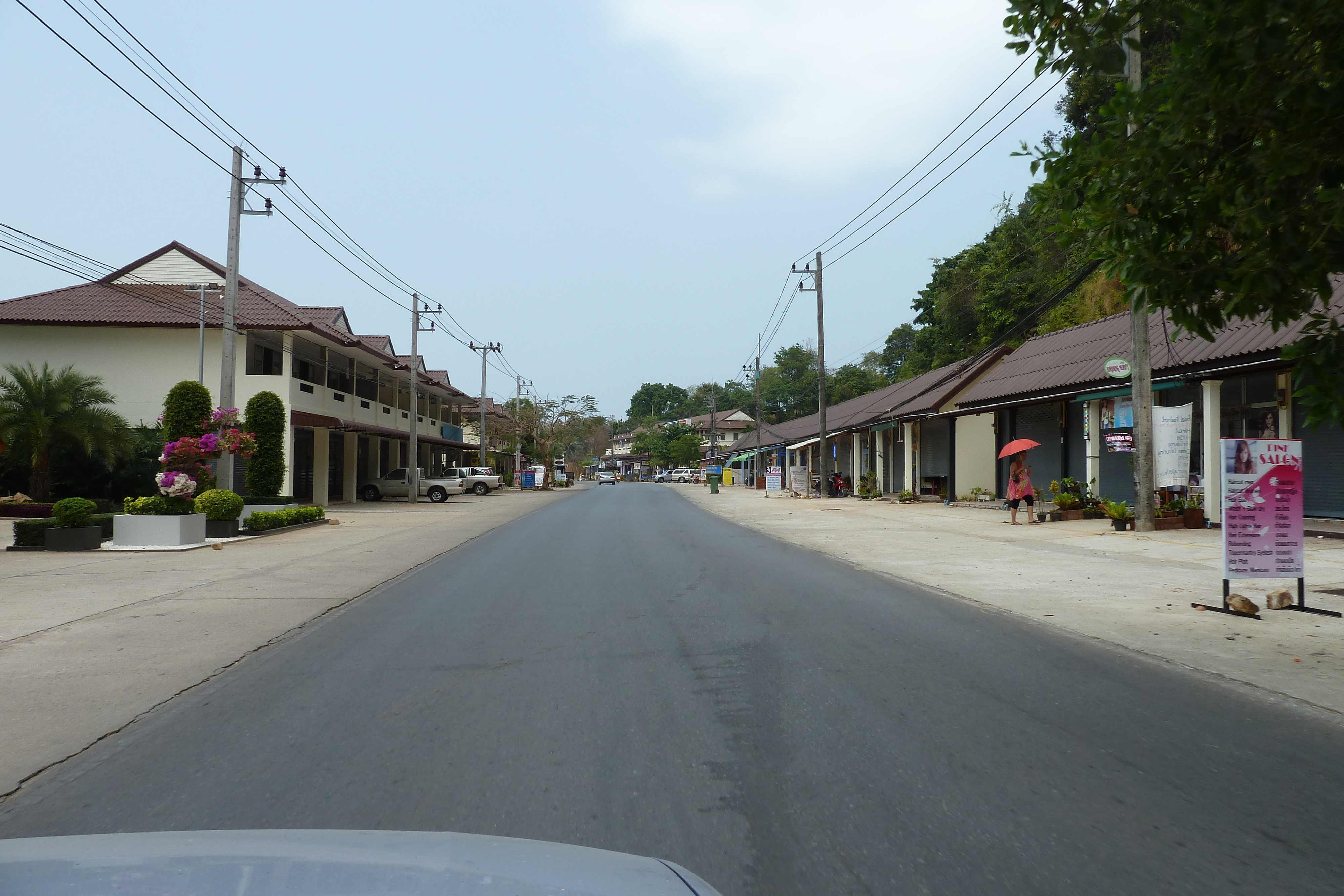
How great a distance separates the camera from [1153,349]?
1917cm

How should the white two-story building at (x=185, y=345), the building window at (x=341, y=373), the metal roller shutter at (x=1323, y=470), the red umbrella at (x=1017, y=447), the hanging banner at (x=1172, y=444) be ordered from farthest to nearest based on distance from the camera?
the building window at (x=341, y=373) < the white two-story building at (x=185, y=345) < the red umbrella at (x=1017, y=447) < the hanging banner at (x=1172, y=444) < the metal roller shutter at (x=1323, y=470)

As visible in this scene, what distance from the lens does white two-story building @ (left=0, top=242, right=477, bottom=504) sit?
2928 cm

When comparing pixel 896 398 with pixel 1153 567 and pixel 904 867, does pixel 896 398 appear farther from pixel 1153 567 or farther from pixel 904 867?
Result: pixel 904 867

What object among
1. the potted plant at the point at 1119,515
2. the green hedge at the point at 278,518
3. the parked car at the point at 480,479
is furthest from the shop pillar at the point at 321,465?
the potted plant at the point at 1119,515

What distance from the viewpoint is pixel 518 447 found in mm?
67875

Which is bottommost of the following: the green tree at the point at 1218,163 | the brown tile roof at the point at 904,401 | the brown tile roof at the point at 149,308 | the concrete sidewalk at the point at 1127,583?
the concrete sidewalk at the point at 1127,583

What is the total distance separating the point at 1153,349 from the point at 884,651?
15591 mm

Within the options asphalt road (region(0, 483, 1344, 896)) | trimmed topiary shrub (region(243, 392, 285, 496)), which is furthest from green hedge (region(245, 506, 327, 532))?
asphalt road (region(0, 483, 1344, 896))

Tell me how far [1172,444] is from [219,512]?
62.2ft

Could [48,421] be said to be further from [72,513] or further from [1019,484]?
[1019,484]

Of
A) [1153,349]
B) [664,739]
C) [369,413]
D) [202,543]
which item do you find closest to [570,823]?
[664,739]

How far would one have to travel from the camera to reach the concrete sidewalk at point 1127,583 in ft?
21.7

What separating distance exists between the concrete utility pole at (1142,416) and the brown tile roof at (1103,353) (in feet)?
1.93

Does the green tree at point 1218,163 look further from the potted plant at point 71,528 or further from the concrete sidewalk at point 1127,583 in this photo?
the potted plant at point 71,528
